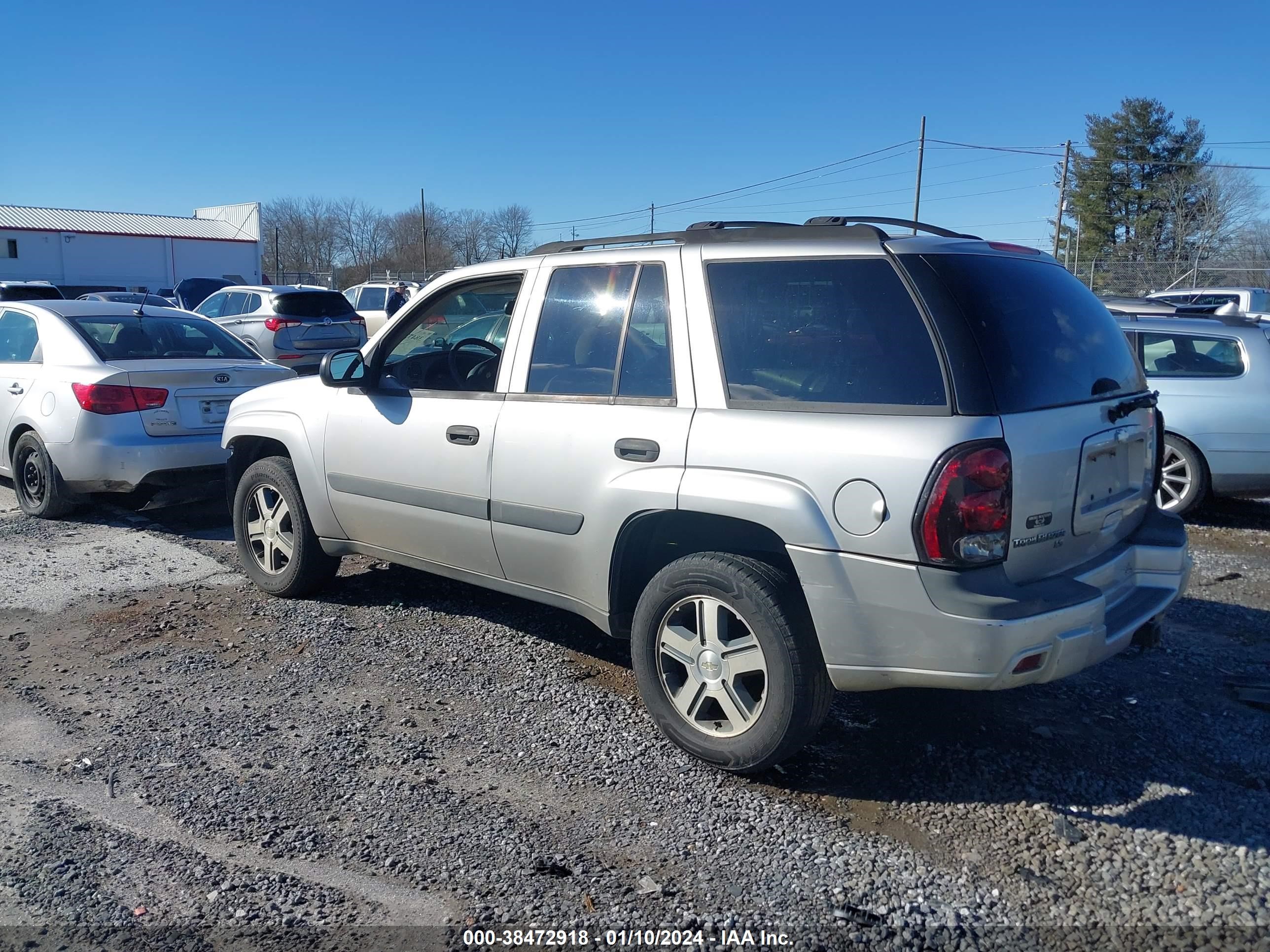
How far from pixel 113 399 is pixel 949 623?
20.3 ft

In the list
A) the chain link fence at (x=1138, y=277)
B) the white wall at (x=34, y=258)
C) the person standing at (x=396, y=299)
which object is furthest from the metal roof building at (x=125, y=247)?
the chain link fence at (x=1138, y=277)

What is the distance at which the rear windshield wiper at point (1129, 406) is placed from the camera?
367cm

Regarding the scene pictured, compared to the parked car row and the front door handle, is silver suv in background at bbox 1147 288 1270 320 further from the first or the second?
the front door handle

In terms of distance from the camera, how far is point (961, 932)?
9.30 feet

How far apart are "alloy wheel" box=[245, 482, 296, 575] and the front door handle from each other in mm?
1420

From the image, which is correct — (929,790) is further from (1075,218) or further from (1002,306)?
(1075,218)

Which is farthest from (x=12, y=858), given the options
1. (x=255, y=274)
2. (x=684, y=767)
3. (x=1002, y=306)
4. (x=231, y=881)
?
(x=255, y=274)

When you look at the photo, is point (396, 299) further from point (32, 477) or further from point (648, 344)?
point (648, 344)

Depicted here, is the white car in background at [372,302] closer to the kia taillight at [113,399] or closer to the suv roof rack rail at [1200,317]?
the kia taillight at [113,399]

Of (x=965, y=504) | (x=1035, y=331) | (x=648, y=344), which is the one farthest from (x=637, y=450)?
(x=1035, y=331)

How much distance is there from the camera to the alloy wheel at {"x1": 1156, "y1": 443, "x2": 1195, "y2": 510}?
8.04 metres

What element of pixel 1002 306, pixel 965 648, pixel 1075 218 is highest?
pixel 1075 218

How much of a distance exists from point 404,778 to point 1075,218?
2162 inches

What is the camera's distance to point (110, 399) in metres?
7.14
